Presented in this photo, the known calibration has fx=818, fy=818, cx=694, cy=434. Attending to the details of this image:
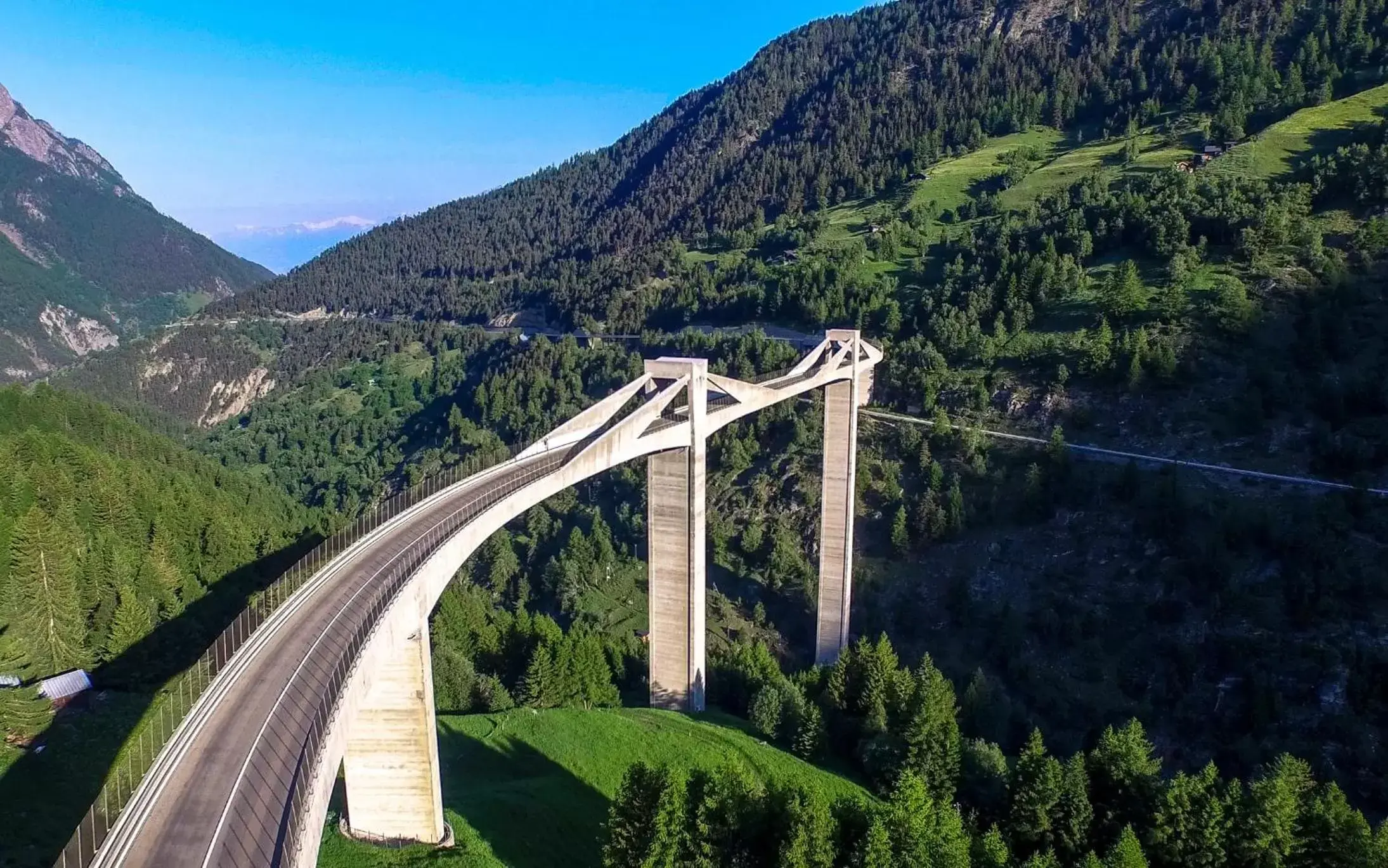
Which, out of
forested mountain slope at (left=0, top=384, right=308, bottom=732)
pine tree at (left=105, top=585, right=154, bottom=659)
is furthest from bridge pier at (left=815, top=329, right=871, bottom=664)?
pine tree at (left=105, top=585, right=154, bottom=659)

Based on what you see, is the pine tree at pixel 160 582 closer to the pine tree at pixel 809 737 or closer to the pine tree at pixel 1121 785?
the pine tree at pixel 809 737

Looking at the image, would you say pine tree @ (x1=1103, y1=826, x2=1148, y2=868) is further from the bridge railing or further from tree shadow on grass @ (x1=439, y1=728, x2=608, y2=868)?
the bridge railing

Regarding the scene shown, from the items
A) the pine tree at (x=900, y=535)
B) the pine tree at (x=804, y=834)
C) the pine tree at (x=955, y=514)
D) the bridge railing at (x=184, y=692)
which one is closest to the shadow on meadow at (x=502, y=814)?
the bridge railing at (x=184, y=692)

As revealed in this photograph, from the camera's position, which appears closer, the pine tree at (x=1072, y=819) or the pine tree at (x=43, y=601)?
the pine tree at (x=1072, y=819)

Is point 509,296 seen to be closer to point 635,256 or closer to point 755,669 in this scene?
point 635,256

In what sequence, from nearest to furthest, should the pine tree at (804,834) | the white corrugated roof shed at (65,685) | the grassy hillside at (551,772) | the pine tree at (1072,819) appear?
the pine tree at (804,834) < the grassy hillside at (551,772) < the pine tree at (1072,819) < the white corrugated roof shed at (65,685)

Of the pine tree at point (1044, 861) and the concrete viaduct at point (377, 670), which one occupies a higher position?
the concrete viaduct at point (377, 670)

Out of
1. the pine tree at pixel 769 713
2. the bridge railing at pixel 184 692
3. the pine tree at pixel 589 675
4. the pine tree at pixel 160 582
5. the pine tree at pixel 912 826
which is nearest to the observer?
the bridge railing at pixel 184 692
